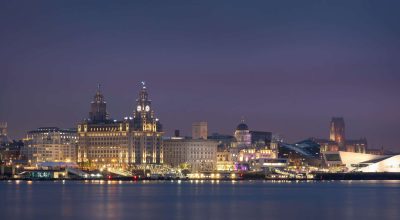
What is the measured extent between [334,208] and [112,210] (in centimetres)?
2424

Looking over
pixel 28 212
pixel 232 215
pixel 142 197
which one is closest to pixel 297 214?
pixel 232 215

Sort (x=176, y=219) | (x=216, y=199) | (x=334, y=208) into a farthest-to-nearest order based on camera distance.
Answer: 1. (x=216, y=199)
2. (x=334, y=208)
3. (x=176, y=219)

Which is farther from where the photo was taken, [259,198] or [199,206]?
[259,198]

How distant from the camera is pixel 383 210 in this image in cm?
9825

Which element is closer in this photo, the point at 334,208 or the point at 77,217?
the point at 77,217

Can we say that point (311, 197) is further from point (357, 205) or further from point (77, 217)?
point (77, 217)

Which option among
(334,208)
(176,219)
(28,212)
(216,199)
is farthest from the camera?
(216,199)

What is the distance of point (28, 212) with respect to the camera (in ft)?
309

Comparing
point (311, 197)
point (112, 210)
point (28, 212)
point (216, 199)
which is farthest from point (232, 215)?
point (311, 197)

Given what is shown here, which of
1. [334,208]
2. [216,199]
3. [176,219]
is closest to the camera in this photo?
[176,219]

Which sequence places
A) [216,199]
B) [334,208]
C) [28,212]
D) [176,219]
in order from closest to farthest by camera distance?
1. [176,219]
2. [28,212]
3. [334,208]
4. [216,199]

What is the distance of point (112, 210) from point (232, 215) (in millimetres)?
14609

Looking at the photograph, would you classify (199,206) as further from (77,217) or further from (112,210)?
(77,217)

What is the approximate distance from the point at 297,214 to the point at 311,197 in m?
34.3
